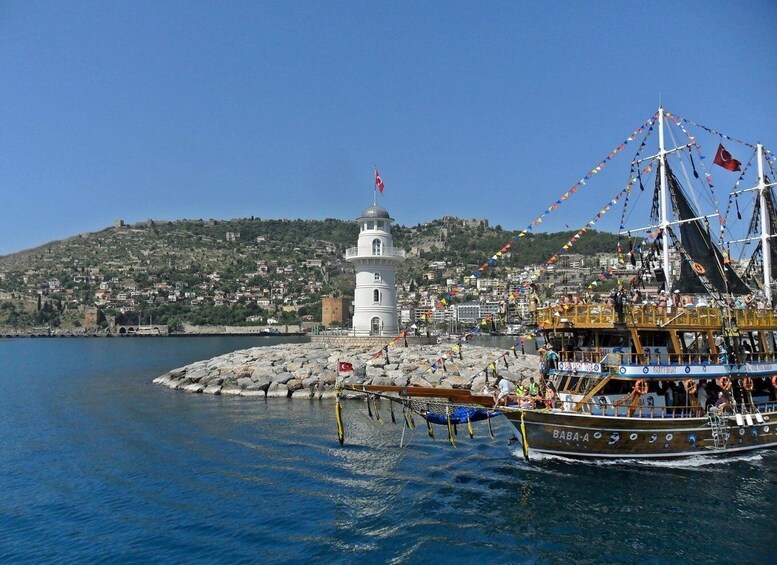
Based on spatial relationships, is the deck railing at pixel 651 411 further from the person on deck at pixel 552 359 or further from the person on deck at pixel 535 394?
the person on deck at pixel 552 359

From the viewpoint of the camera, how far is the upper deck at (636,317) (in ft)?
60.2

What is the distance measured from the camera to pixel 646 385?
18141 millimetres

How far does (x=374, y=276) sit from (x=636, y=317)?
86.0 feet

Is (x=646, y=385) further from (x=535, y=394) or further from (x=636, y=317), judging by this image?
(x=535, y=394)

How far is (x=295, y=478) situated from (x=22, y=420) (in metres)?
18.1

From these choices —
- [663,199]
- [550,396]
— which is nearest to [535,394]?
[550,396]

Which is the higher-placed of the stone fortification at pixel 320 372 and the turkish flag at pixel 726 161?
the turkish flag at pixel 726 161

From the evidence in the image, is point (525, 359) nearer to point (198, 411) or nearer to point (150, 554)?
point (198, 411)

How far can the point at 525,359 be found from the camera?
1633 inches

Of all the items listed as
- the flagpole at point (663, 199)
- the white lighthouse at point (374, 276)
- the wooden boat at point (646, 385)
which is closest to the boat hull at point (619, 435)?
the wooden boat at point (646, 385)

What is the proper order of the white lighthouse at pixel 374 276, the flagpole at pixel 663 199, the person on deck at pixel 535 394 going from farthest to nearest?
the white lighthouse at pixel 374 276
the flagpole at pixel 663 199
the person on deck at pixel 535 394

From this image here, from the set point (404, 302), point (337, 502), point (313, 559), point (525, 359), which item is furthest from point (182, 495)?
point (404, 302)

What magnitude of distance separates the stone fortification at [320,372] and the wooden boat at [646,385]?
39.6 feet

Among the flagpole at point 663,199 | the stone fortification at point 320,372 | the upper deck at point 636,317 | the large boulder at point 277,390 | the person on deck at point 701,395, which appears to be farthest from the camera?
the stone fortification at point 320,372
